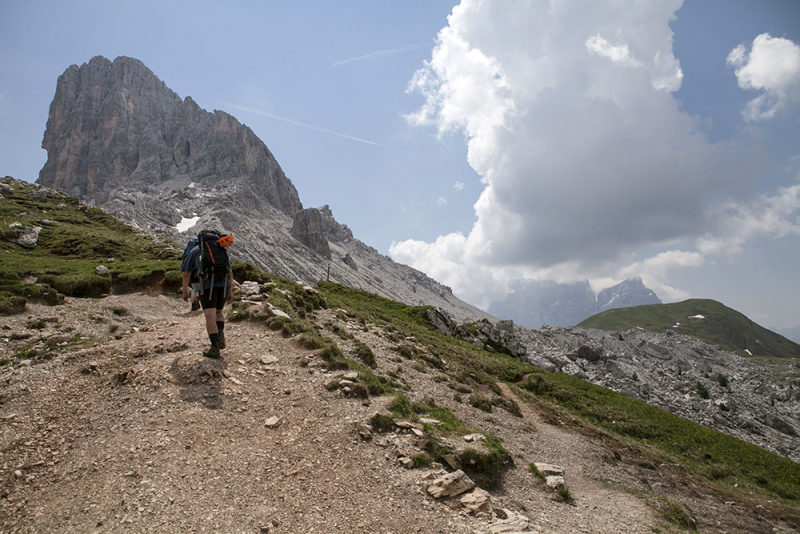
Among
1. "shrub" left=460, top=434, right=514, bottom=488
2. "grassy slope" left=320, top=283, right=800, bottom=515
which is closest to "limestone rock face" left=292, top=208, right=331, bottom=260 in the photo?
"grassy slope" left=320, top=283, right=800, bottom=515

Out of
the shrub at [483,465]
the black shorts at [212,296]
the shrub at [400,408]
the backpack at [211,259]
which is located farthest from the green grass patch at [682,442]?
the backpack at [211,259]

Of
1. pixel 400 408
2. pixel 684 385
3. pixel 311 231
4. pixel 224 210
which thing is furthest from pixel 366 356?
pixel 311 231

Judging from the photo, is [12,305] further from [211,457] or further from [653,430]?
[653,430]

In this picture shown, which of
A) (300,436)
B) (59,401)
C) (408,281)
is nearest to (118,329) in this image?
(59,401)

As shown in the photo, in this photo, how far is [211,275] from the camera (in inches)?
383

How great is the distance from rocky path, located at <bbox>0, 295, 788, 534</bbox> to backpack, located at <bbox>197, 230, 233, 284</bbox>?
232 centimetres

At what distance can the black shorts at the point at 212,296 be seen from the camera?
9719 millimetres

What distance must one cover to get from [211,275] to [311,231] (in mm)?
151927

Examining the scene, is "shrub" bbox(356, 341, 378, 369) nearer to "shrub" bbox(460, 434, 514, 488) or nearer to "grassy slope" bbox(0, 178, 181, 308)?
"shrub" bbox(460, 434, 514, 488)

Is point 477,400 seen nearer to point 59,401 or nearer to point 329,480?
point 329,480

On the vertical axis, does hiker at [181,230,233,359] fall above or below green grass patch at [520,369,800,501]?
above

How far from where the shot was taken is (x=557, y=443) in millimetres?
14172

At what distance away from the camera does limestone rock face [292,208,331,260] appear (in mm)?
154050

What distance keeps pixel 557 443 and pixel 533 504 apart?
24.2 feet
